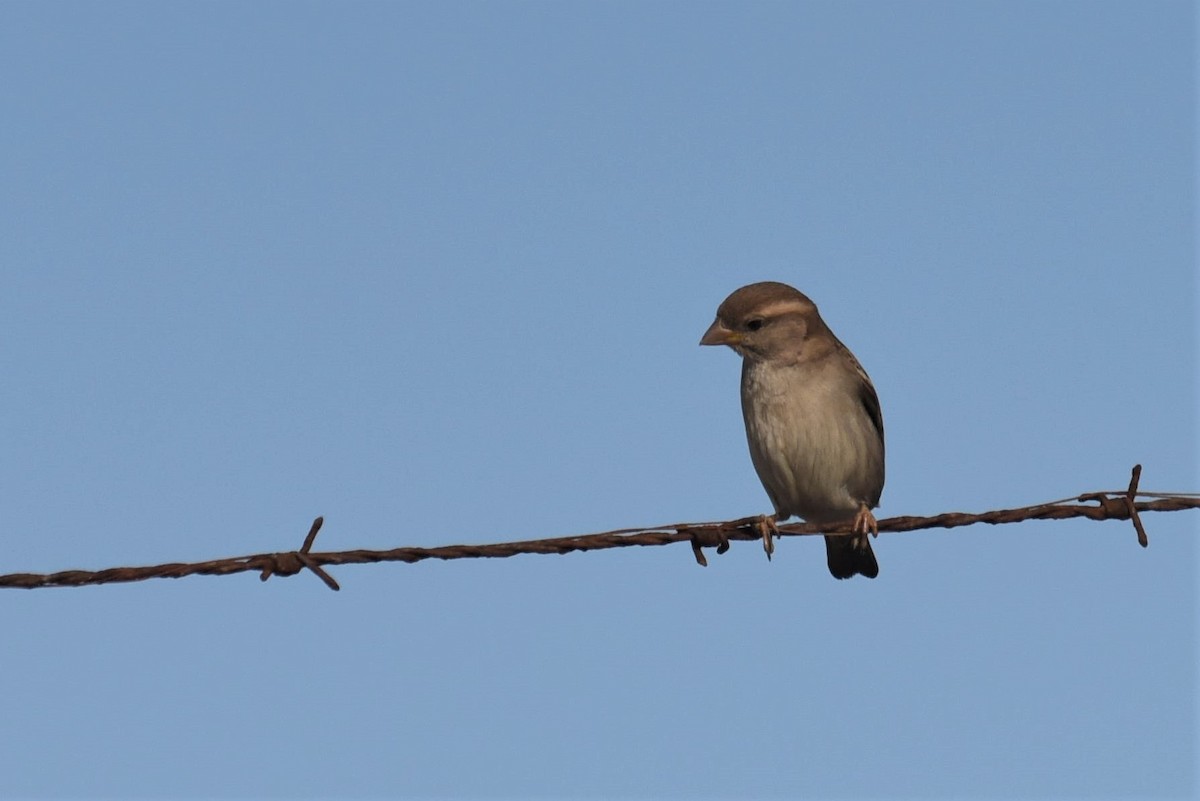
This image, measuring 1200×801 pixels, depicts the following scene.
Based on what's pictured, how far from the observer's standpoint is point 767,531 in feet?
23.7

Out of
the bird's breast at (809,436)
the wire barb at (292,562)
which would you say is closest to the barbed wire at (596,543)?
the wire barb at (292,562)

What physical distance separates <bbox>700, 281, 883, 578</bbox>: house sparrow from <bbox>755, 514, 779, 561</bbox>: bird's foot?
1.38 m

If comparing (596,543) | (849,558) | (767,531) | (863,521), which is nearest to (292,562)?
(596,543)

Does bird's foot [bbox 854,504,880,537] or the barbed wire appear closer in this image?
the barbed wire

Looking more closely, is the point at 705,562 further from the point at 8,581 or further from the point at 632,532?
the point at 8,581

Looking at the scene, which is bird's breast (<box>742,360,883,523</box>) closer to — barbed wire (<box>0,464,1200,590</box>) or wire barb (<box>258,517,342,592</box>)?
barbed wire (<box>0,464,1200,590</box>)

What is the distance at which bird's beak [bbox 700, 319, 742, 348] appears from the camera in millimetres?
8922

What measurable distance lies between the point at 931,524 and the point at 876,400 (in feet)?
10.2

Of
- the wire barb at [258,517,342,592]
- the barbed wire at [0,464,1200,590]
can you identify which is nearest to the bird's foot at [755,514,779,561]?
the barbed wire at [0,464,1200,590]

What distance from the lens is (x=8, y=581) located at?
5.39m

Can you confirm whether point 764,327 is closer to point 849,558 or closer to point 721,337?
point 721,337

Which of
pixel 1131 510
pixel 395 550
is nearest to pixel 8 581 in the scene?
pixel 395 550

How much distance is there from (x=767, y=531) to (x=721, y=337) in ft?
6.60

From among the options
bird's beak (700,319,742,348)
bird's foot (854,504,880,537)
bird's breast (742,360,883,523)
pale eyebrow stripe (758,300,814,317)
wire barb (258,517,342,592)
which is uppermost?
pale eyebrow stripe (758,300,814,317)
